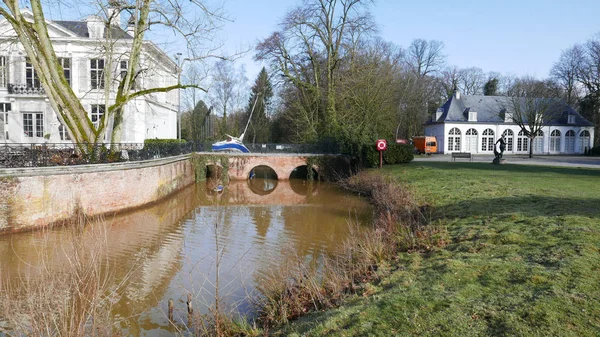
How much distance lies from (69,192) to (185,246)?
5.29 m

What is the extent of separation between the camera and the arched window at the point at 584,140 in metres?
47.0

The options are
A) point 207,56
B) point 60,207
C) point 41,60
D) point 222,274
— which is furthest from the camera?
point 207,56

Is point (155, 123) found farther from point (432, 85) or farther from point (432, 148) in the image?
point (432, 85)

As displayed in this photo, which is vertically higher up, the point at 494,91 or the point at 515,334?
the point at 494,91

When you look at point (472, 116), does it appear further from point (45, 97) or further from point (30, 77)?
point (30, 77)

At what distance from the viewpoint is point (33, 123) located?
91.2 ft

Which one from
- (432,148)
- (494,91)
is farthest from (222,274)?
(494,91)

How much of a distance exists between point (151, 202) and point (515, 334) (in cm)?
1654

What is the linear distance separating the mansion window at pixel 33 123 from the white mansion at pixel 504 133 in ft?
123

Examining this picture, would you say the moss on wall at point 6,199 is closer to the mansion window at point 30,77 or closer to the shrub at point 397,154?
the mansion window at point 30,77

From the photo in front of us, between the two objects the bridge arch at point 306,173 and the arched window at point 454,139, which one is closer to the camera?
the bridge arch at point 306,173

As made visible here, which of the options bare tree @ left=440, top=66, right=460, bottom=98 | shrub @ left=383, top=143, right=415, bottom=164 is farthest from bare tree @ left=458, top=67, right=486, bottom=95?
shrub @ left=383, top=143, right=415, bottom=164

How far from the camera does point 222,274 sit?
917 cm

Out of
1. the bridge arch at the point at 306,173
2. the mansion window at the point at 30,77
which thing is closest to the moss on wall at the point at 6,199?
the mansion window at the point at 30,77
